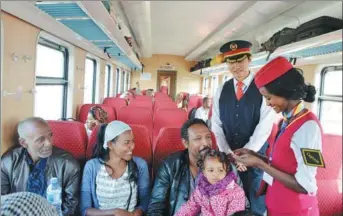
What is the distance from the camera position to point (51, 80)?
3.73m

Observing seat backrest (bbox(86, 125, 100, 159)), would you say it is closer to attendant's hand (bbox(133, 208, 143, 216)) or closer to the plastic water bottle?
the plastic water bottle

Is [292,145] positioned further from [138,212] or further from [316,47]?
[316,47]

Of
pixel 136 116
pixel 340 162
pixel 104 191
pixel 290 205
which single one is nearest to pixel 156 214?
pixel 104 191

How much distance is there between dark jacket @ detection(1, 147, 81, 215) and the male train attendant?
1.20 meters

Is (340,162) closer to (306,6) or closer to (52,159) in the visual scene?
(306,6)

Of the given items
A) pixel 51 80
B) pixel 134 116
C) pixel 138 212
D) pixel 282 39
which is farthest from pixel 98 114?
pixel 282 39

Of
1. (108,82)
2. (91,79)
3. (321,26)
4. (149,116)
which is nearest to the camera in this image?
(321,26)

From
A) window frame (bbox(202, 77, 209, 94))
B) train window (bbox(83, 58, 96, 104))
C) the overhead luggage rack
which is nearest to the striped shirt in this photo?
the overhead luggage rack

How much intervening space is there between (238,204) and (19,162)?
156 centimetres

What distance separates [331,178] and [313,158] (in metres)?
1.51

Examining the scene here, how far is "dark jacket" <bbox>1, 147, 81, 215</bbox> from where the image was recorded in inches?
81.2

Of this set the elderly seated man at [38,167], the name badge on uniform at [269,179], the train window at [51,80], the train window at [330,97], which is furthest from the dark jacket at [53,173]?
the train window at [330,97]

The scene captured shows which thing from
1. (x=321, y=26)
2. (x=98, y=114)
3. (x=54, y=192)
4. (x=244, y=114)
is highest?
(x=321, y=26)

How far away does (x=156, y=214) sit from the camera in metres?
1.93
